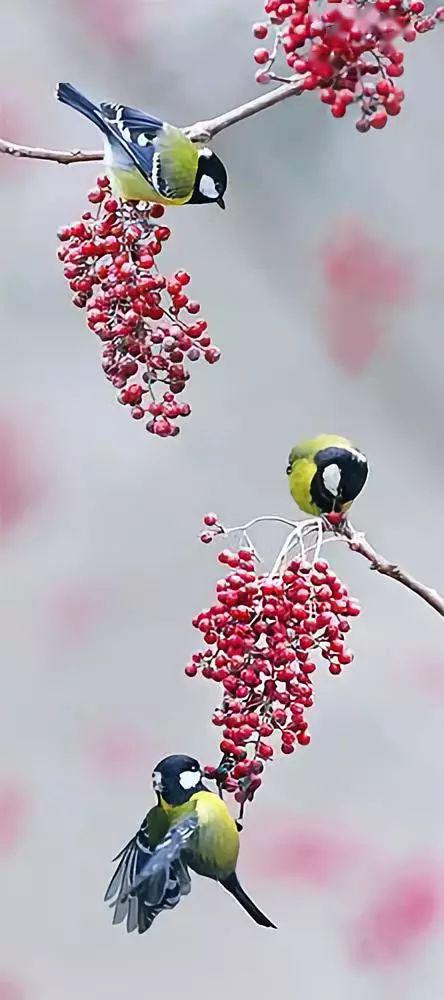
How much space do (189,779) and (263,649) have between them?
145 millimetres

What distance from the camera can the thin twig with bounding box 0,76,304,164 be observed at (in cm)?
100

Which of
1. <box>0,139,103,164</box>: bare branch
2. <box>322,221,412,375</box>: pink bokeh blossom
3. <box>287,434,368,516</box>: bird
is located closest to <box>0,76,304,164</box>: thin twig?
<box>0,139,103,164</box>: bare branch

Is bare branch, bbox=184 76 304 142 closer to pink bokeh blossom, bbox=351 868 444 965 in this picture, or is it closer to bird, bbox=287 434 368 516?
bird, bbox=287 434 368 516

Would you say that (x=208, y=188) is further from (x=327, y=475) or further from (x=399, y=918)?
(x=399, y=918)

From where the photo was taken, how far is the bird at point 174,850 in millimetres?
1015

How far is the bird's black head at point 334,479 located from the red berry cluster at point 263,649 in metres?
0.06

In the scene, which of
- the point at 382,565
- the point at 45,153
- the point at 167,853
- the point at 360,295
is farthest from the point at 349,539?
the point at 45,153

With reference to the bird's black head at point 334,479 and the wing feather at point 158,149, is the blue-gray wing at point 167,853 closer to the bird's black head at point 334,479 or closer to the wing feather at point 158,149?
the bird's black head at point 334,479

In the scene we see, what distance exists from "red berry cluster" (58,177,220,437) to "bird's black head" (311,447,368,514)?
0.13 metres

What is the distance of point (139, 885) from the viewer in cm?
104

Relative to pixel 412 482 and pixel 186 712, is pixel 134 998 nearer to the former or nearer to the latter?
pixel 186 712

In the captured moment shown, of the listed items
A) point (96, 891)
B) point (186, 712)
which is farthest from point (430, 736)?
point (96, 891)

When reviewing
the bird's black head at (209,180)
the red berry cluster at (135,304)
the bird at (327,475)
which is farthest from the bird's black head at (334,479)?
the bird's black head at (209,180)

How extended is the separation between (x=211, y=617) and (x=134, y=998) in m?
0.36
